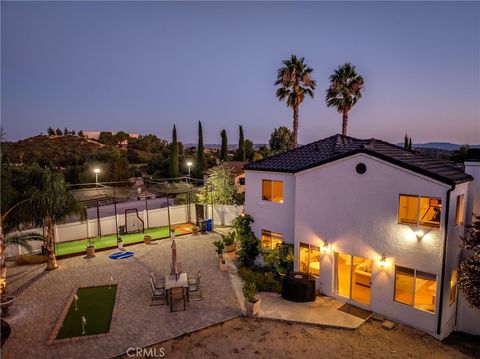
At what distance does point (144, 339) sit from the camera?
37.2 ft

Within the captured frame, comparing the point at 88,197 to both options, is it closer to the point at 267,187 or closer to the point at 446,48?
the point at 267,187

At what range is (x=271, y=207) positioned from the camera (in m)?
17.8

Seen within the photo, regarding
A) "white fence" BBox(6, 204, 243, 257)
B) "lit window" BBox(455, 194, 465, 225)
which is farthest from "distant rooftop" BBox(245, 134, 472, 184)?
"white fence" BBox(6, 204, 243, 257)

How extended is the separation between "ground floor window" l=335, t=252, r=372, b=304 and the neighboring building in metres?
0.05

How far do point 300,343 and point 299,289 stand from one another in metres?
3.15

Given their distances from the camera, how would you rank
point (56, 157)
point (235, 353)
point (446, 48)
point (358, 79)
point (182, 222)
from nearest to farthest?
point (235, 353) → point (446, 48) → point (182, 222) → point (358, 79) → point (56, 157)

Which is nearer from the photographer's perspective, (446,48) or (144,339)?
(144,339)

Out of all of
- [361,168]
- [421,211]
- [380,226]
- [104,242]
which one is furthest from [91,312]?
[421,211]

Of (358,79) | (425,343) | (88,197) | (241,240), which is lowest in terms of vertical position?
(425,343)

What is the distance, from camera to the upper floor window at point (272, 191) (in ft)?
57.3

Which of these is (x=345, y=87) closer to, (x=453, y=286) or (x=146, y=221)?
(x=146, y=221)

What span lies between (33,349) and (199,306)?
6240 millimetres

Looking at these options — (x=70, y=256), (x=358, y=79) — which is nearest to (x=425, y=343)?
(x=70, y=256)

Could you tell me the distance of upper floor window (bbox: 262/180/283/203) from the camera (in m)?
17.5
